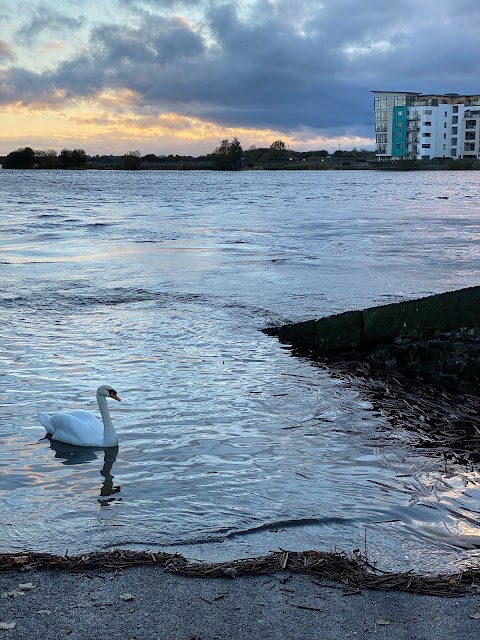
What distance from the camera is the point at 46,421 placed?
23.2ft

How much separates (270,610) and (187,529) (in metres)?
1.31

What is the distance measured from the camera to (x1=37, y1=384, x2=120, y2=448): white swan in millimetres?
6797

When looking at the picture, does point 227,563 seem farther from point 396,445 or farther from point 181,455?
point 396,445

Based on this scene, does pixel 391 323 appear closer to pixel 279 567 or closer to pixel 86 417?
pixel 86 417

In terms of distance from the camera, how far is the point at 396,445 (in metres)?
6.86

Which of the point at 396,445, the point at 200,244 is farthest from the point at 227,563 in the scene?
the point at 200,244

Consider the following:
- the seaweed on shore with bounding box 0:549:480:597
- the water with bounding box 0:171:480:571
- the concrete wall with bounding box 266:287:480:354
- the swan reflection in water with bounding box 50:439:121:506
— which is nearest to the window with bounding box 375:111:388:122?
the water with bounding box 0:171:480:571

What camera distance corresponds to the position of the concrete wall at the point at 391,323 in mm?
8832

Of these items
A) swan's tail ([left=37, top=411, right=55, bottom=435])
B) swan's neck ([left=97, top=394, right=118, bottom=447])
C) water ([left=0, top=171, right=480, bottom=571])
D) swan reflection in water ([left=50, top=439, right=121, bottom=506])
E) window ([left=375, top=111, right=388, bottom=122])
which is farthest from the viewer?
window ([left=375, top=111, right=388, bottom=122])

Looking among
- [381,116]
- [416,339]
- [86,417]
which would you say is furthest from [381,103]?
[86,417]

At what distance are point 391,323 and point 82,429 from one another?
4055mm

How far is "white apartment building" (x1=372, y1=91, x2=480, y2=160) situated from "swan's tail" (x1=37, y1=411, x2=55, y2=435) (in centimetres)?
15560

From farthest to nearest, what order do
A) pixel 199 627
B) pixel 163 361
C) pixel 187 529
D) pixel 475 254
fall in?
pixel 475 254 < pixel 163 361 < pixel 187 529 < pixel 199 627

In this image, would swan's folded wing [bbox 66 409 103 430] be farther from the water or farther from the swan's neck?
the water
